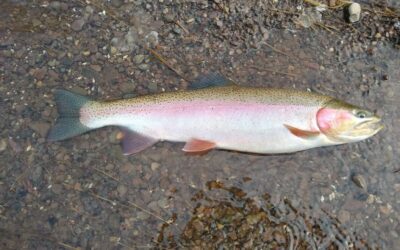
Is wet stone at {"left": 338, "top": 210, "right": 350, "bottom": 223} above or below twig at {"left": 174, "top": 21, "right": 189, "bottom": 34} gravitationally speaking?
below

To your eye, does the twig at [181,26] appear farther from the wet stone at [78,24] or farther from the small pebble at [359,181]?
the small pebble at [359,181]

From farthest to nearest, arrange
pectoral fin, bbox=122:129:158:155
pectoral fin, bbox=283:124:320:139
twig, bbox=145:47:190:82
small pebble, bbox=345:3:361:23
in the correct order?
small pebble, bbox=345:3:361:23 < twig, bbox=145:47:190:82 < pectoral fin, bbox=122:129:158:155 < pectoral fin, bbox=283:124:320:139

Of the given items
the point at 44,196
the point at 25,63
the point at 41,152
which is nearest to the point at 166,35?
the point at 25,63

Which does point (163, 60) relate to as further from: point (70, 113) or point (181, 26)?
point (70, 113)

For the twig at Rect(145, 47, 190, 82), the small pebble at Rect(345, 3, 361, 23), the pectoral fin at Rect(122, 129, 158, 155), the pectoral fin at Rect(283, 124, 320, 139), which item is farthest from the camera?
the small pebble at Rect(345, 3, 361, 23)

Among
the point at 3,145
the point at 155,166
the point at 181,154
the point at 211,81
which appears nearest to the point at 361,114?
the point at 211,81

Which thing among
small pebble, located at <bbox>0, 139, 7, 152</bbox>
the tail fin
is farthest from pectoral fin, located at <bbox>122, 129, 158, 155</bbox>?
small pebble, located at <bbox>0, 139, 7, 152</bbox>

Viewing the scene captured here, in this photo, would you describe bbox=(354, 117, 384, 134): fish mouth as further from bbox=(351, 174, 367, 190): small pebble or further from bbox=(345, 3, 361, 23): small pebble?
bbox=(345, 3, 361, 23): small pebble
